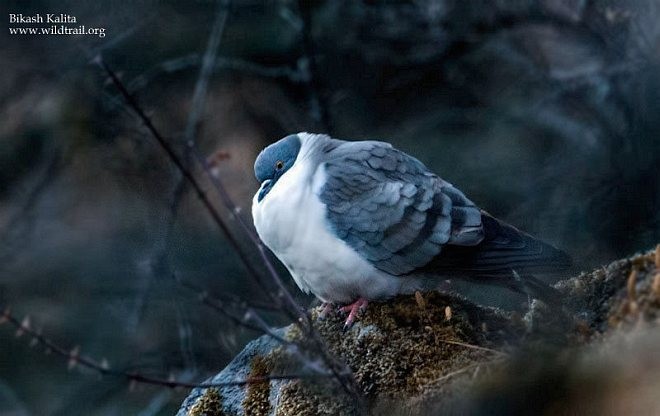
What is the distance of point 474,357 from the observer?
2.97 meters

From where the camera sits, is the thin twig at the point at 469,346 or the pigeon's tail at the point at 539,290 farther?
the pigeon's tail at the point at 539,290

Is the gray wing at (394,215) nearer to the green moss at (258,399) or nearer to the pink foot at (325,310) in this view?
the pink foot at (325,310)

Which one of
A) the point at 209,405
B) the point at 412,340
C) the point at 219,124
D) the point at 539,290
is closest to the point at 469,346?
the point at 412,340

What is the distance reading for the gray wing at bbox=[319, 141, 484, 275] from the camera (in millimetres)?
3607

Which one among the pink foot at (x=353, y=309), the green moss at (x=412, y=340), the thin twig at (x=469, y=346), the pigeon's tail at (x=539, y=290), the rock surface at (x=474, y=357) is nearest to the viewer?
the rock surface at (x=474, y=357)

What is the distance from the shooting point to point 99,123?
20.9 ft

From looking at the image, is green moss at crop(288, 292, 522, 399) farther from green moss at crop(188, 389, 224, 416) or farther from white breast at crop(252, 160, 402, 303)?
green moss at crop(188, 389, 224, 416)

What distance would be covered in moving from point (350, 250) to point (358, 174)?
0.31 m

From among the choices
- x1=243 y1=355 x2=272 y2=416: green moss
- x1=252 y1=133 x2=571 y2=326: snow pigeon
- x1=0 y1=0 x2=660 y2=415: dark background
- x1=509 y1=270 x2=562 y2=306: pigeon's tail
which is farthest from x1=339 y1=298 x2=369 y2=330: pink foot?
x1=0 y1=0 x2=660 y2=415: dark background

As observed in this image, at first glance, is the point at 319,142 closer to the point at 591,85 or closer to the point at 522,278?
the point at 522,278

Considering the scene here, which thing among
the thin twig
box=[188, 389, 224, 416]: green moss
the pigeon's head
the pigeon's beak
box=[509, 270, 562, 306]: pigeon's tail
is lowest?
box=[509, 270, 562, 306]: pigeon's tail

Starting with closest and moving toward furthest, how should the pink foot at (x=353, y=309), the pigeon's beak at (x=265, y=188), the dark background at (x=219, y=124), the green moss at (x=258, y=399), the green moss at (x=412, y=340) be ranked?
the green moss at (x=412, y=340) → the green moss at (x=258, y=399) → the pink foot at (x=353, y=309) → the pigeon's beak at (x=265, y=188) → the dark background at (x=219, y=124)

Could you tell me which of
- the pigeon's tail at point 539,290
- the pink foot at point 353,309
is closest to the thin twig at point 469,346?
the pigeon's tail at point 539,290

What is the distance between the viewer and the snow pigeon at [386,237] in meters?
3.61
